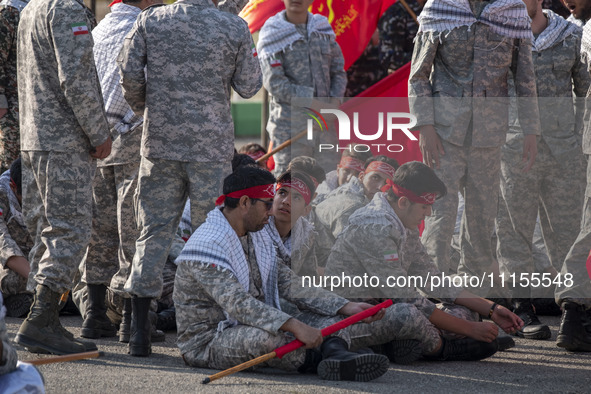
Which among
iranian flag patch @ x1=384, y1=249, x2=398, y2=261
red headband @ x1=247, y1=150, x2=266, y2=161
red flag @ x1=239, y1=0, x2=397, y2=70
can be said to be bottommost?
iranian flag patch @ x1=384, y1=249, x2=398, y2=261

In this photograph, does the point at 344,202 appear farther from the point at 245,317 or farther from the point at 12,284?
the point at 12,284

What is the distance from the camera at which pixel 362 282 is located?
4.92 m

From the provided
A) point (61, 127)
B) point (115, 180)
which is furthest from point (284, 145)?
point (61, 127)

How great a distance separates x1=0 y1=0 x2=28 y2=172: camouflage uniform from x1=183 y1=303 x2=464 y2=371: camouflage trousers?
2.96m

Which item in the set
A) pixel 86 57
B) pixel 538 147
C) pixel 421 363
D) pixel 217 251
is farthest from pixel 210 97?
pixel 538 147

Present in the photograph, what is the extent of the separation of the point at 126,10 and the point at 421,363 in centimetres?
262

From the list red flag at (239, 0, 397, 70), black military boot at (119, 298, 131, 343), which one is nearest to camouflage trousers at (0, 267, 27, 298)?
black military boot at (119, 298, 131, 343)

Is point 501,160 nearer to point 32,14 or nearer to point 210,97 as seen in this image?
point 210,97

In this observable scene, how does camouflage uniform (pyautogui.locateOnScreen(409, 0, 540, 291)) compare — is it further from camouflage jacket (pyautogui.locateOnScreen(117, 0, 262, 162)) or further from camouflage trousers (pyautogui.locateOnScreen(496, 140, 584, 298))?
camouflage jacket (pyautogui.locateOnScreen(117, 0, 262, 162))

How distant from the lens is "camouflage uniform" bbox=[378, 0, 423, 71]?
8562 mm

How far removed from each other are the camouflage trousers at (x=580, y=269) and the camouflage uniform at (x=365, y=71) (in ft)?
13.4

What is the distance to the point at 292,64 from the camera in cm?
720

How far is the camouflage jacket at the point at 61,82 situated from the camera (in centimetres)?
448

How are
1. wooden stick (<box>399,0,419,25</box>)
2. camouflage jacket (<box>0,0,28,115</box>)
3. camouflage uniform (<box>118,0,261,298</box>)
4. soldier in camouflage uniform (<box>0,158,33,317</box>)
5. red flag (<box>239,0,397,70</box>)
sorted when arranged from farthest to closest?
red flag (<box>239,0,397,70</box>) < wooden stick (<box>399,0,419,25</box>) < camouflage jacket (<box>0,0,28,115</box>) < soldier in camouflage uniform (<box>0,158,33,317</box>) < camouflage uniform (<box>118,0,261,298</box>)
